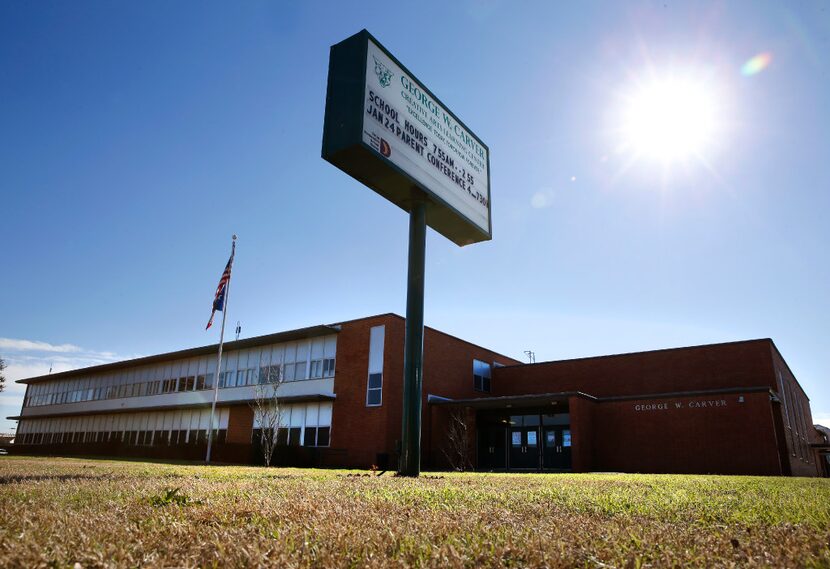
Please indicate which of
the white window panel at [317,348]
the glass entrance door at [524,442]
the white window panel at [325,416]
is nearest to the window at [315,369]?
the white window panel at [317,348]

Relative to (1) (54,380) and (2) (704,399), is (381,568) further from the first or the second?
(1) (54,380)

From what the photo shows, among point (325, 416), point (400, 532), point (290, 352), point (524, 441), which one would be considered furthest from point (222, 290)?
point (400, 532)

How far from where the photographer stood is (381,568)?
9.32 feet

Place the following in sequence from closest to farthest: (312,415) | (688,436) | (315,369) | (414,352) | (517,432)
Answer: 1. (414,352)
2. (688,436)
3. (517,432)
4. (312,415)
5. (315,369)

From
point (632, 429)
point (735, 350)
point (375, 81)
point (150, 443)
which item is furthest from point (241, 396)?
point (735, 350)

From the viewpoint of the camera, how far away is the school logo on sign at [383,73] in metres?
14.6

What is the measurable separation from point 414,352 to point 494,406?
16.6 m

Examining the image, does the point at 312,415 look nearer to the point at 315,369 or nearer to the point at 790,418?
the point at 315,369

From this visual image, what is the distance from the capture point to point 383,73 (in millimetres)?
14750

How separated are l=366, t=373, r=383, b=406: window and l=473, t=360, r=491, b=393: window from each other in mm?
8151

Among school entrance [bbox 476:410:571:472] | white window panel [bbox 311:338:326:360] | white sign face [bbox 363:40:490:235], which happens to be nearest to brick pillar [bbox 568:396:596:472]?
school entrance [bbox 476:410:571:472]

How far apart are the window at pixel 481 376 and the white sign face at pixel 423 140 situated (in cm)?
1836

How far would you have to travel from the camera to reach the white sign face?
14250 millimetres

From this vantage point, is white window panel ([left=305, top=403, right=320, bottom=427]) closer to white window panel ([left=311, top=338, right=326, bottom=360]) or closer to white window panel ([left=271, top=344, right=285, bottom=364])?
white window panel ([left=311, top=338, right=326, bottom=360])
